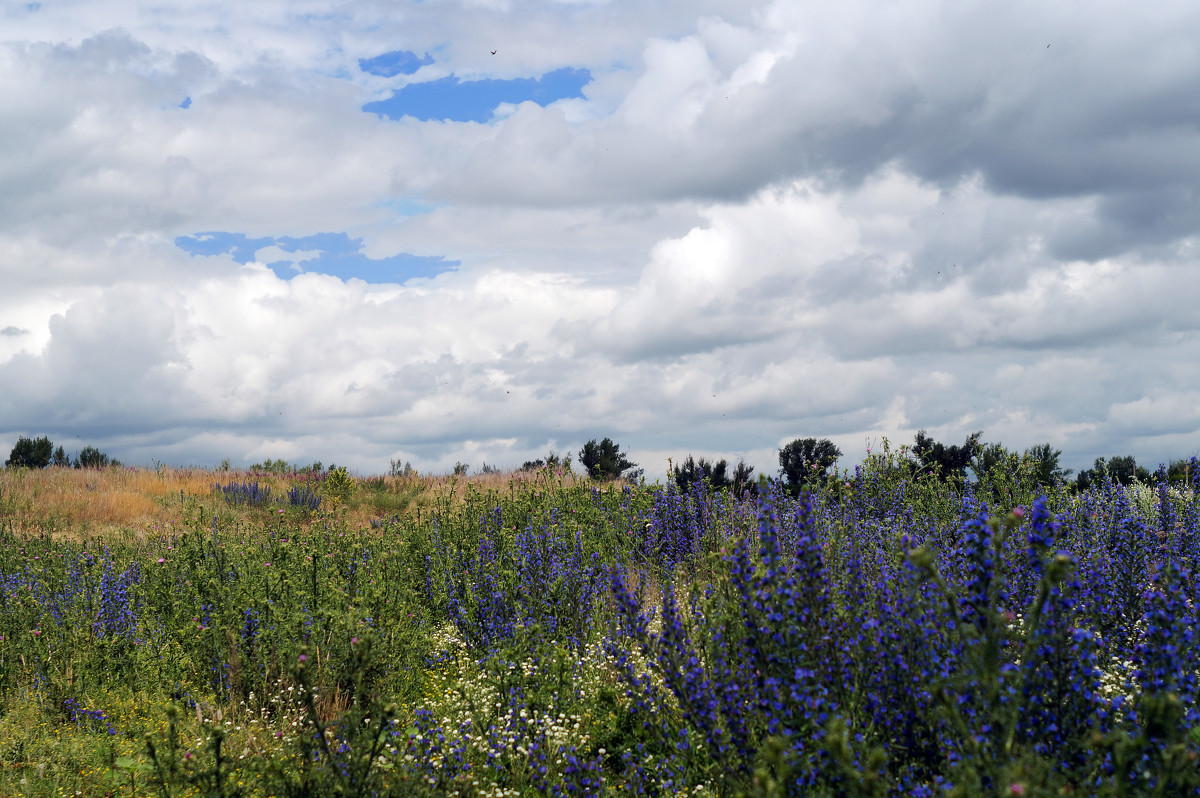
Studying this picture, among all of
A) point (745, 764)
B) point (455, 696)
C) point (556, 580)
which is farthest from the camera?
point (556, 580)

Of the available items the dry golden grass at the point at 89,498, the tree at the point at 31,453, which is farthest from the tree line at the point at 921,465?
the tree at the point at 31,453

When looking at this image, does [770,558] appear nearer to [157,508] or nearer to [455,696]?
[455,696]

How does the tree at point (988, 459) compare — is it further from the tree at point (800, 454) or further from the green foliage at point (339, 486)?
the green foliage at point (339, 486)

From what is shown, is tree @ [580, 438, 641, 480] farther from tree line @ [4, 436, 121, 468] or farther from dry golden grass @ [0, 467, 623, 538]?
tree line @ [4, 436, 121, 468]

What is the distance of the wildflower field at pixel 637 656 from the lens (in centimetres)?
307

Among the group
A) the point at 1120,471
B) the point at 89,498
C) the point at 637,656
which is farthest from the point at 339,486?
the point at 1120,471

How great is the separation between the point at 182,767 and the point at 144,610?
3.72 metres

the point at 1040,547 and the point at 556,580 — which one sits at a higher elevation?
the point at 1040,547

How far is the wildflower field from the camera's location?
3.07 m

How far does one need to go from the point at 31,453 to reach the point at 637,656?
3149cm

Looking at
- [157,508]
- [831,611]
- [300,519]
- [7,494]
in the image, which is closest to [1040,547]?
[831,611]

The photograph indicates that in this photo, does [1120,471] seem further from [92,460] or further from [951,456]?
[92,460]

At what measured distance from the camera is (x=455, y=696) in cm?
597

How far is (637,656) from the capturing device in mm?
6336
